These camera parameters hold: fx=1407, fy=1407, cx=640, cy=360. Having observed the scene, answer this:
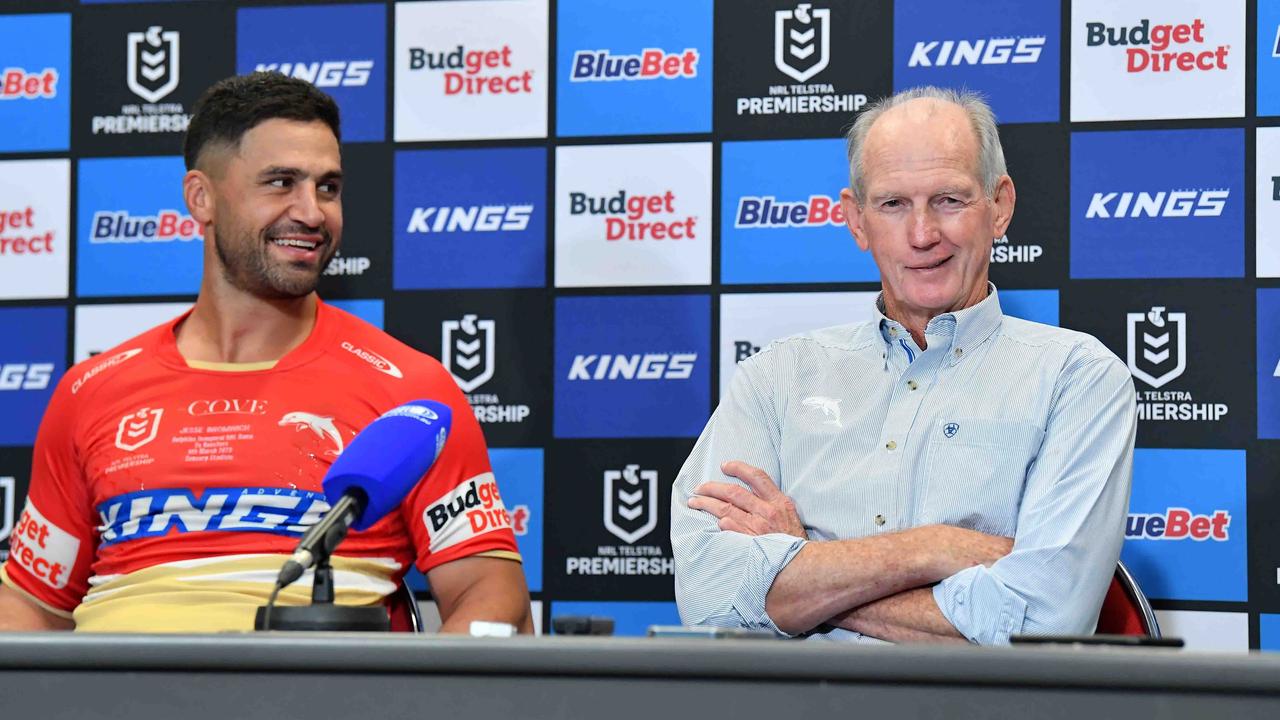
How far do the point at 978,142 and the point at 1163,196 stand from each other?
0.73m

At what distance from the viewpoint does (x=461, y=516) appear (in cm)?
267

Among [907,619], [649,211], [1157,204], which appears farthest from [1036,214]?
[907,619]

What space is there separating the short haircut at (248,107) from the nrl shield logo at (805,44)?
102 centimetres

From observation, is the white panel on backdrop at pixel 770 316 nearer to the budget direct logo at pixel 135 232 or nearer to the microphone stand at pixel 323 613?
the budget direct logo at pixel 135 232

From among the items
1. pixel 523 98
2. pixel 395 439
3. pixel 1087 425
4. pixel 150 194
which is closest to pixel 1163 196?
pixel 1087 425

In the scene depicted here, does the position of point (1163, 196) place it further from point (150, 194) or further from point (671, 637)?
point (150, 194)

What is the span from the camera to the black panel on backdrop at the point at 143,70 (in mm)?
3420

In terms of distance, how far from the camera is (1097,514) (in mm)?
2203

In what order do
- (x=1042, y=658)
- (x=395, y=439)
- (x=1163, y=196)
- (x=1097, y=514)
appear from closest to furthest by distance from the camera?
(x=1042, y=658) < (x=395, y=439) < (x=1097, y=514) < (x=1163, y=196)

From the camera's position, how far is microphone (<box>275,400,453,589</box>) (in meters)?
1.43

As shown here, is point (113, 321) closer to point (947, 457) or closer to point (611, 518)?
point (611, 518)

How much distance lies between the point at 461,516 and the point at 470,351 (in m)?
0.68

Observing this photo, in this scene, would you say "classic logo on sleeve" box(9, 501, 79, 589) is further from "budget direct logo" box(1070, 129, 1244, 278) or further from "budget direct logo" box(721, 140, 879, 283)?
"budget direct logo" box(1070, 129, 1244, 278)


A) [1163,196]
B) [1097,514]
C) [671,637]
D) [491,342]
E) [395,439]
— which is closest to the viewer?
[671,637]
